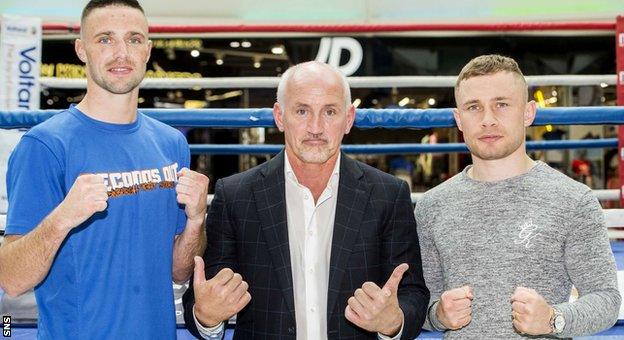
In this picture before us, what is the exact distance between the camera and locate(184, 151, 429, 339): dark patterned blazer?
1503 mm

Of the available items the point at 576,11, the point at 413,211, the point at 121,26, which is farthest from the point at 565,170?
the point at 121,26

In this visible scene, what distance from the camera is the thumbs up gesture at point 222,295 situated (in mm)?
1365

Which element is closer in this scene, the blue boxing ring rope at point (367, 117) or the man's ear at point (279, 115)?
the man's ear at point (279, 115)

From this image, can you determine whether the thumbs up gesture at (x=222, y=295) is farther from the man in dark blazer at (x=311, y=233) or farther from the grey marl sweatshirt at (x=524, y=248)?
the grey marl sweatshirt at (x=524, y=248)

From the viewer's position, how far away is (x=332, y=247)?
1.52m

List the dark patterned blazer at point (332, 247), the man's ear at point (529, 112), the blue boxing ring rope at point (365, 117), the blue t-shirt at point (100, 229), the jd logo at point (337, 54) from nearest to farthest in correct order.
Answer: the blue t-shirt at point (100, 229)
the dark patterned blazer at point (332, 247)
the man's ear at point (529, 112)
the blue boxing ring rope at point (365, 117)
the jd logo at point (337, 54)

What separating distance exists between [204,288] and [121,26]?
0.69 meters

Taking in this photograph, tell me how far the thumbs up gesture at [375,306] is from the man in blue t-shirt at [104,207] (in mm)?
437

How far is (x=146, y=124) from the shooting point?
64.9 inches

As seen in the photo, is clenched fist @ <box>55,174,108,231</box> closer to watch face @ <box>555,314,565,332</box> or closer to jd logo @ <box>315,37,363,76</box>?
watch face @ <box>555,314,565,332</box>

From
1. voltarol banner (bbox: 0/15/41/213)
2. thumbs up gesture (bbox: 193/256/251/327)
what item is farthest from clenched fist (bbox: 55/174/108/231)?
voltarol banner (bbox: 0/15/41/213)

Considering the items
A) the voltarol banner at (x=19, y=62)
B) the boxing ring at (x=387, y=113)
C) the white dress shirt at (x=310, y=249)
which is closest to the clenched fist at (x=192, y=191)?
the white dress shirt at (x=310, y=249)

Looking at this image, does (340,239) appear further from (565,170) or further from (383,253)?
(565,170)

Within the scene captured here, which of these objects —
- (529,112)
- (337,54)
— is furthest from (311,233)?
(337,54)
